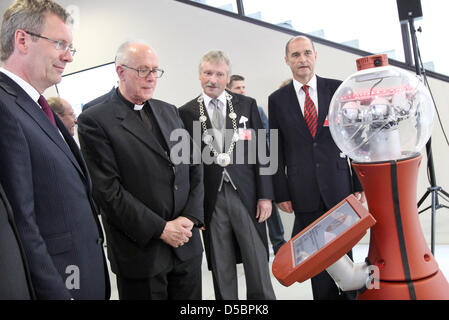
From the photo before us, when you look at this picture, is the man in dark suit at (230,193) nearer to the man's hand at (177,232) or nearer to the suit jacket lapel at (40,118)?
the man's hand at (177,232)

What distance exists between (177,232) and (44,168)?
0.75 m

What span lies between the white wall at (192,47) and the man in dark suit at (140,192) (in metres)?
2.76

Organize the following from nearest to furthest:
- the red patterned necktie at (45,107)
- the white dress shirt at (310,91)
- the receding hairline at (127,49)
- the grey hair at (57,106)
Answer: the red patterned necktie at (45,107) → the receding hairline at (127,49) → the white dress shirt at (310,91) → the grey hair at (57,106)

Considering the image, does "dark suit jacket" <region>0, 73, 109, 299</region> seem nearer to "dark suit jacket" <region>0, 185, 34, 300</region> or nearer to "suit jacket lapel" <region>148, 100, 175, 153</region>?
"dark suit jacket" <region>0, 185, 34, 300</region>

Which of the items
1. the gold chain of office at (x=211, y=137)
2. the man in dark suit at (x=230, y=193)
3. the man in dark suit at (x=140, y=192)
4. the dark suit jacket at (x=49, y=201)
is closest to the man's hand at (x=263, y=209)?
the man in dark suit at (x=230, y=193)

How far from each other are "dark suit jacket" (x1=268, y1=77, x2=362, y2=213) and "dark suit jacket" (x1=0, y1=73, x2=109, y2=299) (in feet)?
3.83

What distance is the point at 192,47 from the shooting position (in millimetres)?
4828

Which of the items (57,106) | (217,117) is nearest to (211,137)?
(217,117)

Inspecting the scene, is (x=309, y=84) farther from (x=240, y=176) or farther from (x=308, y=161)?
(x=240, y=176)

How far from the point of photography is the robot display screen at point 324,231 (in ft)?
2.56
